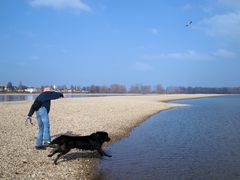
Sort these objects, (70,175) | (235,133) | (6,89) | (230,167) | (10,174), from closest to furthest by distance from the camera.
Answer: (10,174), (70,175), (230,167), (235,133), (6,89)

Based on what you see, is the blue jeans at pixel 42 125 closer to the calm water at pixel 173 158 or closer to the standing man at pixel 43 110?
the standing man at pixel 43 110

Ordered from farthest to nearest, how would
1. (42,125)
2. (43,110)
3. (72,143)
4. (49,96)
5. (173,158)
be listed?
(173,158) → (42,125) → (43,110) → (49,96) → (72,143)

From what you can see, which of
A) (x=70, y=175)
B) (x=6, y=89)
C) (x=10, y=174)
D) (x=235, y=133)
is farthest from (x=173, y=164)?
(x=6, y=89)

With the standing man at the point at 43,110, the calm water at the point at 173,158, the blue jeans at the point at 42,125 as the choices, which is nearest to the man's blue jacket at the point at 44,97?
the standing man at the point at 43,110

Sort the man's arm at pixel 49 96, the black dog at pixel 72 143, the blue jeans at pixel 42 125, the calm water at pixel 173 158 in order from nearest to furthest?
1. the calm water at pixel 173 158
2. the black dog at pixel 72 143
3. the man's arm at pixel 49 96
4. the blue jeans at pixel 42 125

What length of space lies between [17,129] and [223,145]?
1063 centimetres

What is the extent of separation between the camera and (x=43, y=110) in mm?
11445

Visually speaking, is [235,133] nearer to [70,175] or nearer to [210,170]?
[210,170]

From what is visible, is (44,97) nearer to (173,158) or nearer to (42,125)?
(42,125)

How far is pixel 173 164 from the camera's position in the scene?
11.1m

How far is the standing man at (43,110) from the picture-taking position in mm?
11305

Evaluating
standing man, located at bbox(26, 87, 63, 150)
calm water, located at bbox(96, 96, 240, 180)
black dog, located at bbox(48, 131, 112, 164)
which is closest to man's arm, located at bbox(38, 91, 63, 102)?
standing man, located at bbox(26, 87, 63, 150)

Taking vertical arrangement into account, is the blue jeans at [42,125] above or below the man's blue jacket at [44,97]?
below

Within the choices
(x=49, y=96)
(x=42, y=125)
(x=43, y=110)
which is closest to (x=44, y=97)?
(x=49, y=96)
